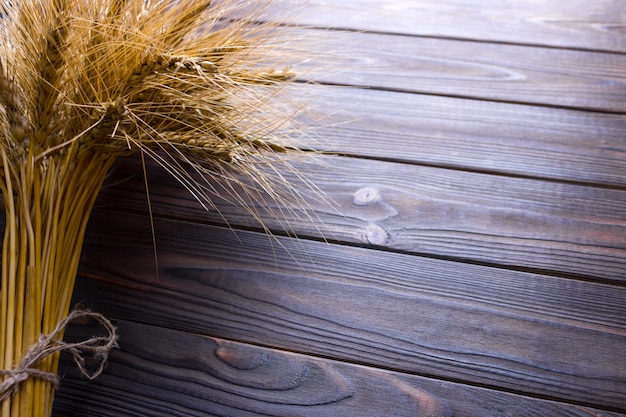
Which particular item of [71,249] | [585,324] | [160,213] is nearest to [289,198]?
[160,213]

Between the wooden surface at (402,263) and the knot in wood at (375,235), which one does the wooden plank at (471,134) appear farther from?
the knot in wood at (375,235)

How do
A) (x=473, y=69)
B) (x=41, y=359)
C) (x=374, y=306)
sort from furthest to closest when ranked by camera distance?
(x=473, y=69), (x=374, y=306), (x=41, y=359)

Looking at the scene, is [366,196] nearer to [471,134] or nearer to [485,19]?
[471,134]

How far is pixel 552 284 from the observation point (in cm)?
82

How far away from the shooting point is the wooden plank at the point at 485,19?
1.09m

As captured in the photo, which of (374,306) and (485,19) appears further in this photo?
(485,19)

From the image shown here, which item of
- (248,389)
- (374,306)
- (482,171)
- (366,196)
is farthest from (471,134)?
(248,389)

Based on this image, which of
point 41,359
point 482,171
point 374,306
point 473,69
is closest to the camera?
point 41,359

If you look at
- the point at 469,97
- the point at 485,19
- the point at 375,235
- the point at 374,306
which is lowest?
the point at 374,306

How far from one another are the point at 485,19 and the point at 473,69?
0.14m

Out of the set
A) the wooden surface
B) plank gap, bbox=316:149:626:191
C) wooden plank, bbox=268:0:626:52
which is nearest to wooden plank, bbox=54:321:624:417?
the wooden surface

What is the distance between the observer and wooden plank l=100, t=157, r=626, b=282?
85 centimetres

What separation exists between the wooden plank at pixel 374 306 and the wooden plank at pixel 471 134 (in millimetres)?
176

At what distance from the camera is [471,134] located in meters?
0.97
